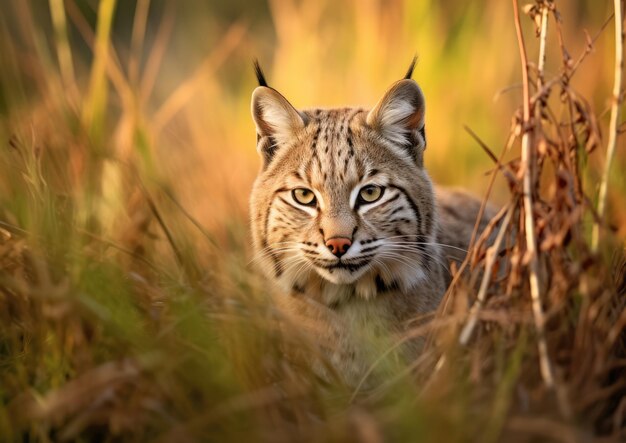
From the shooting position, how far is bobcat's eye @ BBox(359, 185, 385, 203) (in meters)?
3.53

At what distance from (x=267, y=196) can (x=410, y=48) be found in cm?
353

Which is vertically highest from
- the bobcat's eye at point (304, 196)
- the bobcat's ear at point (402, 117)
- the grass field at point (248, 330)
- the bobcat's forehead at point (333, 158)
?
the bobcat's ear at point (402, 117)

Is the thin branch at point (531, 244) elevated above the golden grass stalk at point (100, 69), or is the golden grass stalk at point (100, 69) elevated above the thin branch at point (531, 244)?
the golden grass stalk at point (100, 69)

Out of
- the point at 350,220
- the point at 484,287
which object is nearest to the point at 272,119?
the point at 350,220

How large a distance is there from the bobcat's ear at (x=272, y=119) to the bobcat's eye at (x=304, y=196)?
1.12ft

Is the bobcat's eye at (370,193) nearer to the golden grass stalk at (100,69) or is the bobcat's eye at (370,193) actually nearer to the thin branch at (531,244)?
the thin branch at (531,244)

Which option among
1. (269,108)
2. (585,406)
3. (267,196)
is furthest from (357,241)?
(585,406)

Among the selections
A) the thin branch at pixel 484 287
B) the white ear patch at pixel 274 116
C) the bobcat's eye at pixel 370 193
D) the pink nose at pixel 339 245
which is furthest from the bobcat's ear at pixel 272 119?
the thin branch at pixel 484 287

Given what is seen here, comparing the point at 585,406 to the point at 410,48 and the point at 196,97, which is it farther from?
the point at 196,97

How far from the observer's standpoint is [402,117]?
373 cm

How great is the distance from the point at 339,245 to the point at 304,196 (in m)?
0.42

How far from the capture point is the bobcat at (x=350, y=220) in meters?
3.35

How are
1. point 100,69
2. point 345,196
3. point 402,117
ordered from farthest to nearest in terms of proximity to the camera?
point 100,69, point 402,117, point 345,196

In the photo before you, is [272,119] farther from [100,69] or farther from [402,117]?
[100,69]
